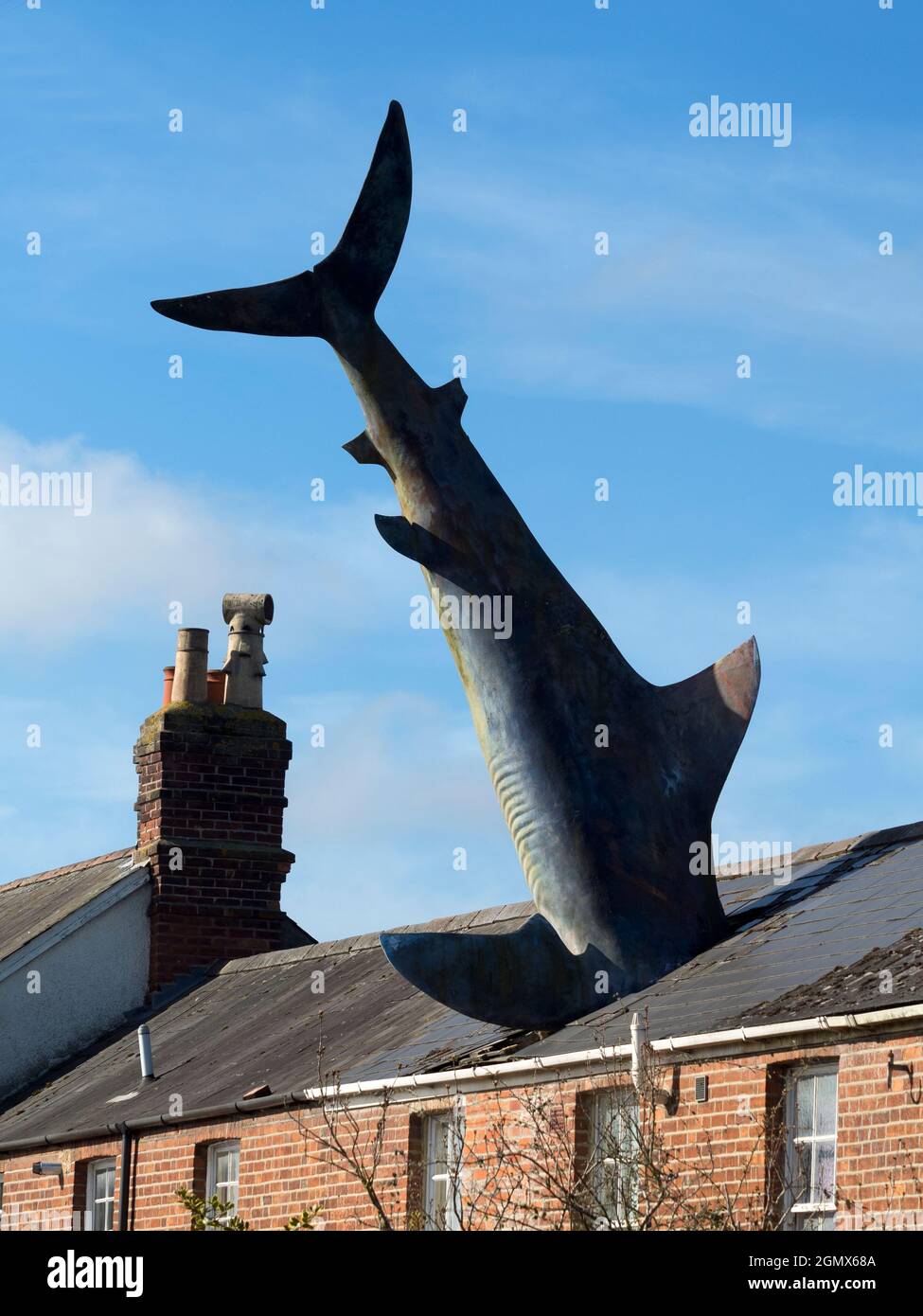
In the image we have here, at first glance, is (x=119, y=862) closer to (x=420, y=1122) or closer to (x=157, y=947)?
(x=157, y=947)

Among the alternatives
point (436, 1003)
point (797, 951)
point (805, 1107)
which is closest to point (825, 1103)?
point (805, 1107)

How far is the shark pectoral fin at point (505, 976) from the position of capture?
15.1m

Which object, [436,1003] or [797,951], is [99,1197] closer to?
[436,1003]

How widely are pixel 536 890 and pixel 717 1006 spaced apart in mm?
2852

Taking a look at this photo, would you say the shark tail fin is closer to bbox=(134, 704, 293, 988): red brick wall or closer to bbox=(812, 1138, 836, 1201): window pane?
bbox=(812, 1138, 836, 1201): window pane

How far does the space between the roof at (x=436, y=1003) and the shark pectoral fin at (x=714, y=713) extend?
3.37 feet

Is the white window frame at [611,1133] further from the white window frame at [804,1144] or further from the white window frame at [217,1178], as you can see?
the white window frame at [217,1178]

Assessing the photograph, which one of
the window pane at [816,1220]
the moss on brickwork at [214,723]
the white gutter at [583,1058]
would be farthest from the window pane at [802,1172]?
the moss on brickwork at [214,723]

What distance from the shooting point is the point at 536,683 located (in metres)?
16.2

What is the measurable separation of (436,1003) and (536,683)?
3233 mm

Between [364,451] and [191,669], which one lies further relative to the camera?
[191,669]

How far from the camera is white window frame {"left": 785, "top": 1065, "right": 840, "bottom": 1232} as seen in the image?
Answer: 1214 centimetres

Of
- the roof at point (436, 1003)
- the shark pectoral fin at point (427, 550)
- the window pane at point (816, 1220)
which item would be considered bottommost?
the window pane at point (816, 1220)
